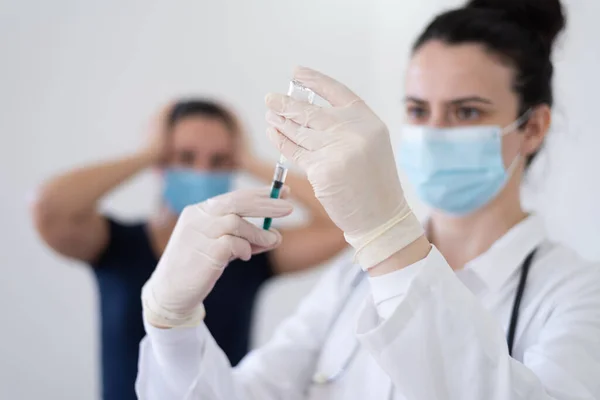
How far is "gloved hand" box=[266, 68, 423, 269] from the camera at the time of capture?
0.56 meters

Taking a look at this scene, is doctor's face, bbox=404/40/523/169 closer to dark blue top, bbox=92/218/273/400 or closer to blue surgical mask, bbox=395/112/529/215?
blue surgical mask, bbox=395/112/529/215

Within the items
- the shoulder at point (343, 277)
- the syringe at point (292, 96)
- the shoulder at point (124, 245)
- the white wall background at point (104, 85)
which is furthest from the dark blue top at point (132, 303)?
the syringe at point (292, 96)

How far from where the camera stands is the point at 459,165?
0.90 meters

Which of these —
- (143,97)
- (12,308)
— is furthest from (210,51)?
(12,308)

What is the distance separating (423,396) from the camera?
0.55m

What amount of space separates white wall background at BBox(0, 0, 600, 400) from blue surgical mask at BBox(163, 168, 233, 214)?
0.49 m

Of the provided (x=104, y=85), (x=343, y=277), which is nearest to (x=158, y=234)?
(x=343, y=277)

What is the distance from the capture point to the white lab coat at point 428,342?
555mm

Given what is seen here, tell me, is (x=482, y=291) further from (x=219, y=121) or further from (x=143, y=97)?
(x=143, y=97)

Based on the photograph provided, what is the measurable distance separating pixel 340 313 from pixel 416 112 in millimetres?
370

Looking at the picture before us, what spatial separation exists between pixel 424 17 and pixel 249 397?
3.57 ft

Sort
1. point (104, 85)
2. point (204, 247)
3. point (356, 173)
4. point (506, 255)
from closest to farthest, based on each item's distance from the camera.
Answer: point (356, 173) < point (204, 247) < point (506, 255) < point (104, 85)

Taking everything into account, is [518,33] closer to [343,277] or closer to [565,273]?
[565,273]

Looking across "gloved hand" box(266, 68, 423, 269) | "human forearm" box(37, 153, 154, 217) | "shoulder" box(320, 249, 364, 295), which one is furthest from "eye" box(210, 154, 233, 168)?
"gloved hand" box(266, 68, 423, 269)
